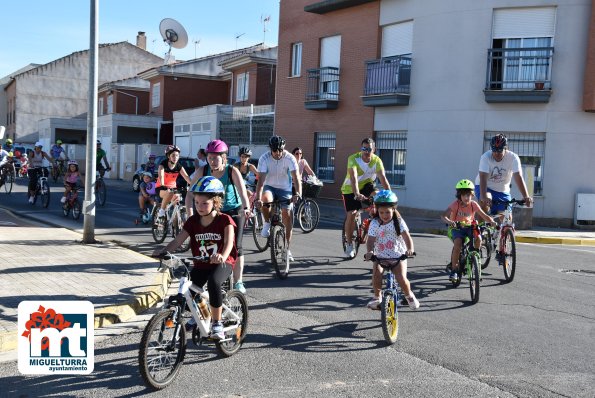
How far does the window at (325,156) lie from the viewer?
2455cm

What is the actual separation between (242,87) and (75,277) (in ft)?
94.9

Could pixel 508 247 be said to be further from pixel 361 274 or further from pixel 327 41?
pixel 327 41

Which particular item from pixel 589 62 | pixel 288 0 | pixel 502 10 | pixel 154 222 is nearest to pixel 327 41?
pixel 288 0

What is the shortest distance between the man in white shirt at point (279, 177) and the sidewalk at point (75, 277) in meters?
1.97

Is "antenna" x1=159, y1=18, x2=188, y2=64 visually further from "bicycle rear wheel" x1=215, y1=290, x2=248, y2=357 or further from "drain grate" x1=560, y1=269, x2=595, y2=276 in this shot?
"bicycle rear wheel" x1=215, y1=290, x2=248, y2=357

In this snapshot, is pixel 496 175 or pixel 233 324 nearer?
pixel 233 324

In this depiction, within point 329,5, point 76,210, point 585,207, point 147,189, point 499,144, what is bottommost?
point 76,210

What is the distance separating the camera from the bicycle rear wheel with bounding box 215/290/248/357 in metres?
5.54

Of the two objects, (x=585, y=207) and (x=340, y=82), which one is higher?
(x=340, y=82)

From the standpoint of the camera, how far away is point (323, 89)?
982 inches

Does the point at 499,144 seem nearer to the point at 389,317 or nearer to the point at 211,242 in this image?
the point at 389,317

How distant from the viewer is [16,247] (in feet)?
34.0

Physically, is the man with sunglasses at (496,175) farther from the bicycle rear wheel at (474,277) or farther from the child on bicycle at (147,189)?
the child on bicycle at (147,189)

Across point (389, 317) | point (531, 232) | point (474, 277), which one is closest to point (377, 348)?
point (389, 317)
